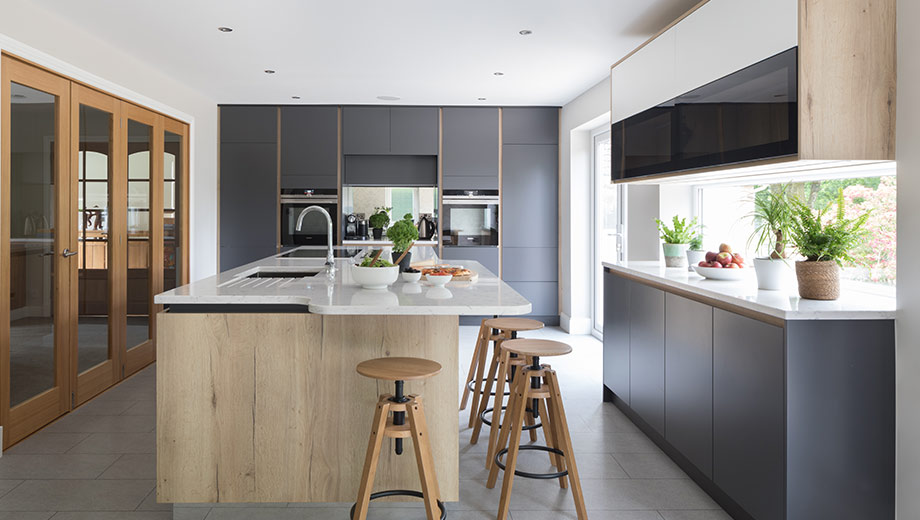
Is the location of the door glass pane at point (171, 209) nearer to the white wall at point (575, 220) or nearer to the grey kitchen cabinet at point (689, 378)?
the white wall at point (575, 220)

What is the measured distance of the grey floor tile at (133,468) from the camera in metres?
2.93

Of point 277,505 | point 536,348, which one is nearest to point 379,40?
point 536,348

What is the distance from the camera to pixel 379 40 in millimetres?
4336

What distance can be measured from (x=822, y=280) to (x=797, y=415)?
525 mm

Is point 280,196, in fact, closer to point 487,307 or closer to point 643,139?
point 643,139

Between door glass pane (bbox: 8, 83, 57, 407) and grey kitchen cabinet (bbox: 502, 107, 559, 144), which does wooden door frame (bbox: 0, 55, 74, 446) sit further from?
grey kitchen cabinet (bbox: 502, 107, 559, 144)

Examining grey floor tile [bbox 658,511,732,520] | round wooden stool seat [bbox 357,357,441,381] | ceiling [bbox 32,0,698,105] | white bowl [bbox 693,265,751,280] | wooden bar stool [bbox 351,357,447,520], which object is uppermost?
ceiling [bbox 32,0,698,105]

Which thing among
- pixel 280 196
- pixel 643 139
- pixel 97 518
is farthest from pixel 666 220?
pixel 280 196

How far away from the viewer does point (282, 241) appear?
22.5ft

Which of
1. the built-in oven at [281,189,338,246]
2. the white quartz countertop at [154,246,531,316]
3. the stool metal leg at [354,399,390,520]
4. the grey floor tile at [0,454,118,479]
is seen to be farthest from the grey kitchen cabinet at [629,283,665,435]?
the built-in oven at [281,189,338,246]

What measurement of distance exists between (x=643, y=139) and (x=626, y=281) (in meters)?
0.85

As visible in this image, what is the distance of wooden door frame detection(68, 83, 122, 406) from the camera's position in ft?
12.9

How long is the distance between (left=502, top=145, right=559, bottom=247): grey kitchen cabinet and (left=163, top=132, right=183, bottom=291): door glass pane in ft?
10.8

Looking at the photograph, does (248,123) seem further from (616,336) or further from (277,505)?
(277,505)
